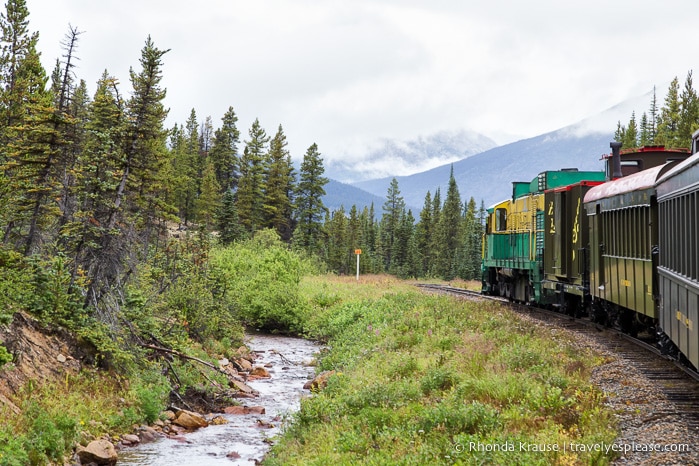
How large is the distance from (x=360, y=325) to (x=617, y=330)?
38.5ft

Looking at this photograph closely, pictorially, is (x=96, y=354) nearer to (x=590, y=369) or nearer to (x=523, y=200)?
(x=590, y=369)

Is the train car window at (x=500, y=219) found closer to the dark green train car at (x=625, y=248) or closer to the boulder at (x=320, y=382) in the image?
the dark green train car at (x=625, y=248)

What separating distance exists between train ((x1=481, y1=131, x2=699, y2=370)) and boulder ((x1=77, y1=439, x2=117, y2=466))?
33.1 ft

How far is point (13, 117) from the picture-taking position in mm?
43281

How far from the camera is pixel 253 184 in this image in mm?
82500

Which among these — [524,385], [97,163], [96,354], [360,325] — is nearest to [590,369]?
[524,385]

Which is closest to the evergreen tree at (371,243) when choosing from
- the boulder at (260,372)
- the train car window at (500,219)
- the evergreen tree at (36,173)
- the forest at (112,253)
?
the forest at (112,253)

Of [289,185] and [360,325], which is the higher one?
[289,185]

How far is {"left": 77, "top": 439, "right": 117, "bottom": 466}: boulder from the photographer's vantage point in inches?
498

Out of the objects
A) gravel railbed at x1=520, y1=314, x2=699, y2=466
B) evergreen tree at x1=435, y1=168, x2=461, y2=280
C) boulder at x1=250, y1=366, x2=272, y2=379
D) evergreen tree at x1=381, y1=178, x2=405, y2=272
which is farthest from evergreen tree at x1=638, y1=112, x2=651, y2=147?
gravel railbed at x1=520, y1=314, x2=699, y2=466

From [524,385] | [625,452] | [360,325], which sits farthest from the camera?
[360,325]

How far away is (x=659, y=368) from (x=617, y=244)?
4.11m

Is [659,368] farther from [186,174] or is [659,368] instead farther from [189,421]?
[186,174]

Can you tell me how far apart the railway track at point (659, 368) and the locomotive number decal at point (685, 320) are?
1078 millimetres
